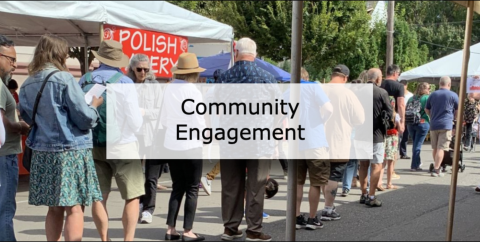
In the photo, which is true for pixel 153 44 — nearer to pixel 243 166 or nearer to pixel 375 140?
pixel 375 140

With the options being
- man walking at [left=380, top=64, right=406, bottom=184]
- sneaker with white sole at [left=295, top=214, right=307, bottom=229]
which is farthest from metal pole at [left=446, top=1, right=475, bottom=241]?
man walking at [left=380, top=64, right=406, bottom=184]

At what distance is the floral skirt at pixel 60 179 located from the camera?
495 cm

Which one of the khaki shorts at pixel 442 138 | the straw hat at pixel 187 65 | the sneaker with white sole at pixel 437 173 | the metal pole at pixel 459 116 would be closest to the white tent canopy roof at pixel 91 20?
the straw hat at pixel 187 65

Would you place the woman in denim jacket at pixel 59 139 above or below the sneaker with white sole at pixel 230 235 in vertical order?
above

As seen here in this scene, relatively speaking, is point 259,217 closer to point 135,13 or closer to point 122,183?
point 122,183

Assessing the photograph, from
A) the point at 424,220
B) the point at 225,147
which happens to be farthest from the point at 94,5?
the point at 424,220

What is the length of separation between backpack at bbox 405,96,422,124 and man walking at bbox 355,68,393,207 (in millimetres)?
4776

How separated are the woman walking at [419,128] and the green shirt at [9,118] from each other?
371 inches

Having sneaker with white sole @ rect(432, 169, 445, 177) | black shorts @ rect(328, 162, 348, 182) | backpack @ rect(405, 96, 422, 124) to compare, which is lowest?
sneaker with white sole @ rect(432, 169, 445, 177)

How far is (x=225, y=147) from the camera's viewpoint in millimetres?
6375

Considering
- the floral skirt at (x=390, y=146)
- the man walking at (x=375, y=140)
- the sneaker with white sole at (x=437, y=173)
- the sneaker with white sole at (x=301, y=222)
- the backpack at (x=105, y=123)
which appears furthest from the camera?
the sneaker with white sole at (x=437, y=173)

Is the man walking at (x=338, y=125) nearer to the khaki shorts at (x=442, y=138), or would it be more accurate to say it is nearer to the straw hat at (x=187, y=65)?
the straw hat at (x=187, y=65)

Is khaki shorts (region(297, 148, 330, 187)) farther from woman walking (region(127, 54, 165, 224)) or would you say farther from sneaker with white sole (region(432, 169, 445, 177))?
sneaker with white sole (region(432, 169, 445, 177))

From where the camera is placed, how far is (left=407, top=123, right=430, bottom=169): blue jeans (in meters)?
13.1
